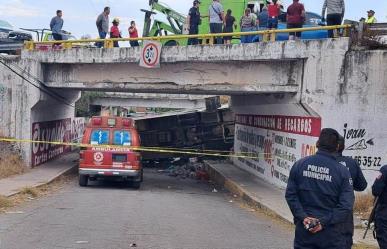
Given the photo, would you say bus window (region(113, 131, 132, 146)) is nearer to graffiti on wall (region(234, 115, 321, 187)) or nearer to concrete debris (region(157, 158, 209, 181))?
graffiti on wall (region(234, 115, 321, 187))

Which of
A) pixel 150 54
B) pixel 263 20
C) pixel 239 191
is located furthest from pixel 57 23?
pixel 239 191

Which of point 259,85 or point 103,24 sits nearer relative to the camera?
point 259,85

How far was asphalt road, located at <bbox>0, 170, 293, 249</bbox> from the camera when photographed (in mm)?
9234

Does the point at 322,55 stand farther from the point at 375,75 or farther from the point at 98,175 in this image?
the point at 98,175

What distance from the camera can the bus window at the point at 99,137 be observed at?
1897 cm

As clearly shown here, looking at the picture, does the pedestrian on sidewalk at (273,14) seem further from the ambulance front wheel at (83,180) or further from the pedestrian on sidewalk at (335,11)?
the ambulance front wheel at (83,180)

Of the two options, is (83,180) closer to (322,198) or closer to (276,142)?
(276,142)

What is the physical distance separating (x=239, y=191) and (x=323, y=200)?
42.7ft

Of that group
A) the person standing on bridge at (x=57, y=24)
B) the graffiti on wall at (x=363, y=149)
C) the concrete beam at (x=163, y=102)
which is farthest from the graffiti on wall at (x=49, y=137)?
the graffiti on wall at (x=363, y=149)

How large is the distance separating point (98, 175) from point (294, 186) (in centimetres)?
1373

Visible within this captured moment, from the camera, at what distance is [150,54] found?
20016 mm

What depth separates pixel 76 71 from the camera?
22.1 metres

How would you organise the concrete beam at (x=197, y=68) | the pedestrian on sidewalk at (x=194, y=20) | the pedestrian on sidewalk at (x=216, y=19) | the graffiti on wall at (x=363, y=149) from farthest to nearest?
the pedestrian on sidewalk at (x=194, y=20), the pedestrian on sidewalk at (x=216, y=19), the concrete beam at (x=197, y=68), the graffiti on wall at (x=363, y=149)

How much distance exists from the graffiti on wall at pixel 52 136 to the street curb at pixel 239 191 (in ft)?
23.5
